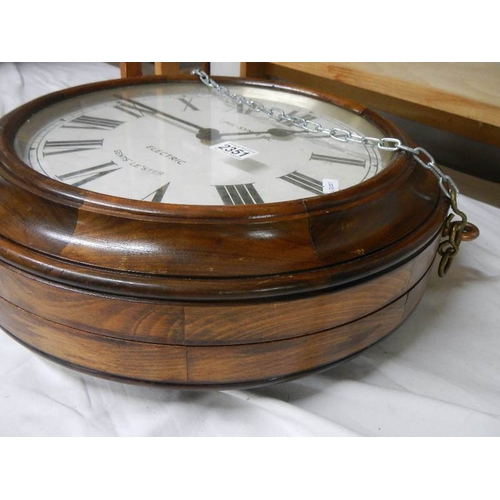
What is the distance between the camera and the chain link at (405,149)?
1101mm

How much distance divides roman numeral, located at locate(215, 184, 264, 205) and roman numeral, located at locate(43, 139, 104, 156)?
0.30 metres

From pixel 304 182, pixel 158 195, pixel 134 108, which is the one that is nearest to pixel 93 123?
pixel 134 108

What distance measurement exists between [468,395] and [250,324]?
471 mm

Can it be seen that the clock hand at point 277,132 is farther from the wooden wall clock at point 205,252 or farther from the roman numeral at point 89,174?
the roman numeral at point 89,174

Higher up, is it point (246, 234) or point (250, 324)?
point (246, 234)

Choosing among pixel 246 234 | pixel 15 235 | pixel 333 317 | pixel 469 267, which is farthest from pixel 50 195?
pixel 469 267

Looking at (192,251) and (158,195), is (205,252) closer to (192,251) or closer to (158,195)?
(192,251)

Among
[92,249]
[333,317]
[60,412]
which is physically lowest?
[60,412]

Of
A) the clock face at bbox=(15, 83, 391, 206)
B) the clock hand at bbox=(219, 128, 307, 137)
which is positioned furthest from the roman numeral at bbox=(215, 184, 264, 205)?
the clock hand at bbox=(219, 128, 307, 137)

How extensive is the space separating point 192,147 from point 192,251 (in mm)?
391

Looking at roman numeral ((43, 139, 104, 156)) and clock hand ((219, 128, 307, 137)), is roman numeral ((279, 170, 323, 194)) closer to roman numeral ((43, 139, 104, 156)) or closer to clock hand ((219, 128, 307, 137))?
clock hand ((219, 128, 307, 137))

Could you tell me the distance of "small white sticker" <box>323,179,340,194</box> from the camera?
3.39 ft
